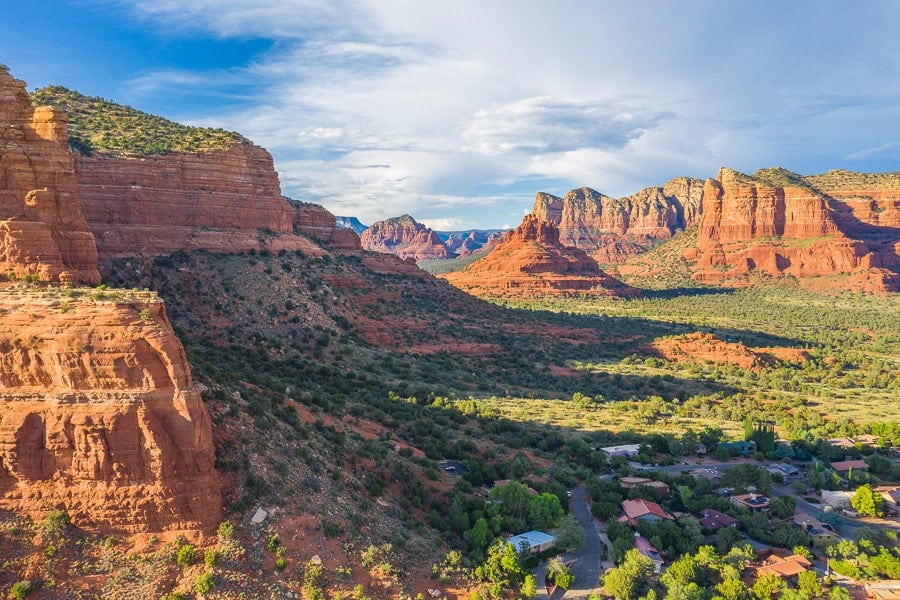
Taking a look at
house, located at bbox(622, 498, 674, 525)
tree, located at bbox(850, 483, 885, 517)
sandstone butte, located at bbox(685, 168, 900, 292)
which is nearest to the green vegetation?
house, located at bbox(622, 498, 674, 525)

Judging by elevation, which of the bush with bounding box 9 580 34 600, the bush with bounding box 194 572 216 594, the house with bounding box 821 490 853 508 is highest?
the bush with bounding box 9 580 34 600

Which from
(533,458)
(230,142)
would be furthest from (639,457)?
(230,142)

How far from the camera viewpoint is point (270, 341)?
52.5 meters

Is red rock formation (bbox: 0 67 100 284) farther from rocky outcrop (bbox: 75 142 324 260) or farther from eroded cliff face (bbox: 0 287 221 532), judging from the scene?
rocky outcrop (bbox: 75 142 324 260)

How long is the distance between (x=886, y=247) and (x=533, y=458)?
7085 inches

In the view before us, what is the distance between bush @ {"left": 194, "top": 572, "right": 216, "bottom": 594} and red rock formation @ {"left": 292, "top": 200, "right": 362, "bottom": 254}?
6535cm

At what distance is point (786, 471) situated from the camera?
139ft

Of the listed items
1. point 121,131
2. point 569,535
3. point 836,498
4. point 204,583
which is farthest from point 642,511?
point 121,131

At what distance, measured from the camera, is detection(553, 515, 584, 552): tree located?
94.7 ft

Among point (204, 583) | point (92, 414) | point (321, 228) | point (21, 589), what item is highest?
point (321, 228)

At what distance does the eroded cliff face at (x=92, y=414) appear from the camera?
18781 mm

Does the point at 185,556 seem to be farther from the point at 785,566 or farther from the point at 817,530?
the point at 817,530

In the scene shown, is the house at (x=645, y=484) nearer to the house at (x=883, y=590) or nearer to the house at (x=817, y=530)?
the house at (x=817, y=530)

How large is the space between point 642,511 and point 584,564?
6.60 metres
